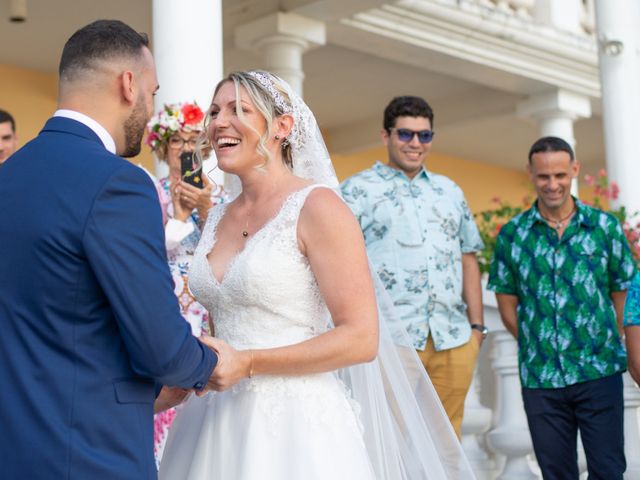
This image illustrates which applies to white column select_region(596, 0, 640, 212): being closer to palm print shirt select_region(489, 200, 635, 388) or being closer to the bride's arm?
palm print shirt select_region(489, 200, 635, 388)

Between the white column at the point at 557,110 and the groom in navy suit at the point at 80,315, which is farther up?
the white column at the point at 557,110

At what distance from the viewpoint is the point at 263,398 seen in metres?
3.02

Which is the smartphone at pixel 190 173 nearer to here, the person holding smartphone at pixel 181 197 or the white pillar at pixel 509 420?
the person holding smartphone at pixel 181 197

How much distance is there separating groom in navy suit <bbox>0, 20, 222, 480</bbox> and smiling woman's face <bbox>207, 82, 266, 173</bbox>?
0.72m

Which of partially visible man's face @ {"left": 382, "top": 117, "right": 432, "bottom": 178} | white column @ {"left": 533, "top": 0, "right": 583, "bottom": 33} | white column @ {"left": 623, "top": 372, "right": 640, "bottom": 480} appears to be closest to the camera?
partially visible man's face @ {"left": 382, "top": 117, "right": 432, "bottom": 178}

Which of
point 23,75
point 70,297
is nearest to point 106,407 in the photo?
point 70,297

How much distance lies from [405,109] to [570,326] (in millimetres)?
1318

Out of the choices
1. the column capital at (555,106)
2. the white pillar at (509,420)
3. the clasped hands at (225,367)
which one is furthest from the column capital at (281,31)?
the clasped hands at (225,367)

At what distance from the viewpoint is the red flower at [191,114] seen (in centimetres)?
482

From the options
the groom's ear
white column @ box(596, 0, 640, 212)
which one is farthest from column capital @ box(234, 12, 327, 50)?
the groom's ear

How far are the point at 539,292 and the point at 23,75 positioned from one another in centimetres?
763

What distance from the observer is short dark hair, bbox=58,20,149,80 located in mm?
2514

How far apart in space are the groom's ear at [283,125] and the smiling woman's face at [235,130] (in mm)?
50

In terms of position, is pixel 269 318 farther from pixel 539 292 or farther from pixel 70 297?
pixel 539 292
